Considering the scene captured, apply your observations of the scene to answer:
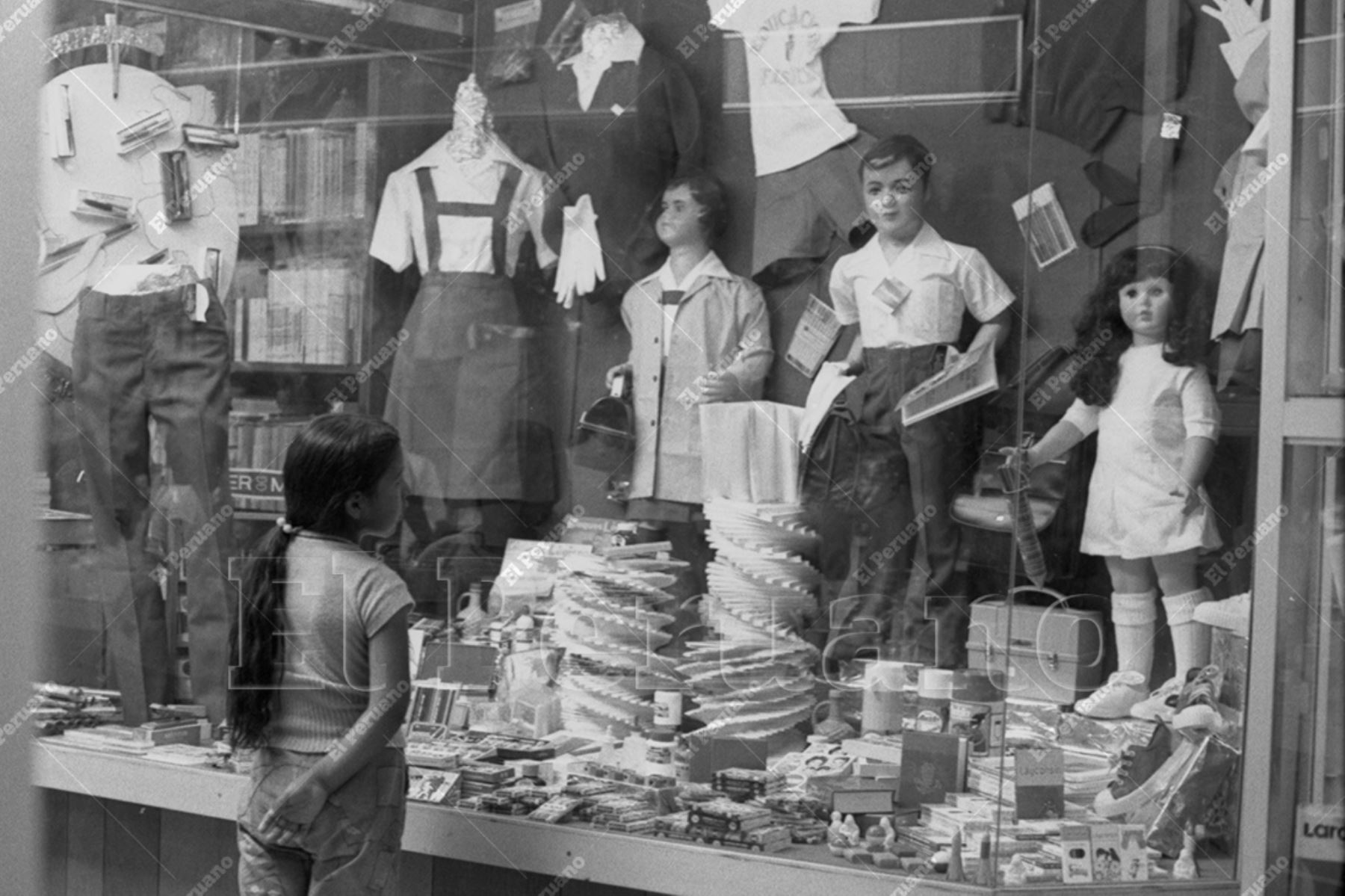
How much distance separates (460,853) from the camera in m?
3.48

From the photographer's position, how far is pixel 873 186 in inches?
136

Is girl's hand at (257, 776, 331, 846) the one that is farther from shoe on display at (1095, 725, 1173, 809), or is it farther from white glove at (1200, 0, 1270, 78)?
white glove at (1200, 0, 1270, 78)

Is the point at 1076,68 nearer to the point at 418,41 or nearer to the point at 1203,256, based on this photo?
the point at 1203,256

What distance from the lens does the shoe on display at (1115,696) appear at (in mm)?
3244

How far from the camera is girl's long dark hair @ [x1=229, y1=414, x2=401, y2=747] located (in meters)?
2.88

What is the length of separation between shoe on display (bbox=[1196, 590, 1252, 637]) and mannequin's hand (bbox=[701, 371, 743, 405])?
1074 mm

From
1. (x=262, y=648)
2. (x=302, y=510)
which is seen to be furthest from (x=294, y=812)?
(x=302, y=510)

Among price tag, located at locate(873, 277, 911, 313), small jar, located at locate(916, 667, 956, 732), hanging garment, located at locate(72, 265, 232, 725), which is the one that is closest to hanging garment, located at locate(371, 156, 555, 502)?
hanging garment, located at locate(72, 265, 232, 725)

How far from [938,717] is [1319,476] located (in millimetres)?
871

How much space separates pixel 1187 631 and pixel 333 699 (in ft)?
5.51

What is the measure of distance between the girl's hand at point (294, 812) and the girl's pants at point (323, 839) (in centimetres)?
1

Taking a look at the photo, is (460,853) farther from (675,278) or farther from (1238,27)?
(1238,27)

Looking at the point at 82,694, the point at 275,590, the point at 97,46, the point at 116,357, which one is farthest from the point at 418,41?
the point at 82,694

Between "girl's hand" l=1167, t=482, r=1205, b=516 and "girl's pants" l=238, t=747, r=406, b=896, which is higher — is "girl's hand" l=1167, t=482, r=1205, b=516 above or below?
above
